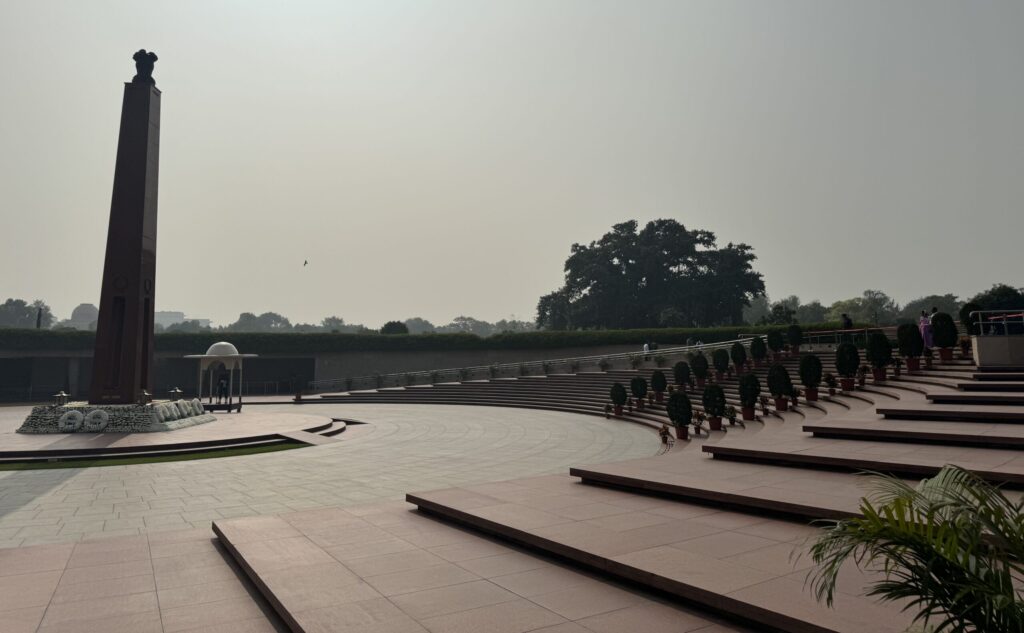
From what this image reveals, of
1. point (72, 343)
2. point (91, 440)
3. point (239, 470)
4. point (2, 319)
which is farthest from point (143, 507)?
point (2, 319)

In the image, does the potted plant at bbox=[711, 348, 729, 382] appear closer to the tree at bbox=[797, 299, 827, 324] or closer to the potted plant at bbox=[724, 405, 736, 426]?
the potted plant at bbox=[724, 405, 736, 426]

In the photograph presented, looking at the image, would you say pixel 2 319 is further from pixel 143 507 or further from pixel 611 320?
pixel 143 507

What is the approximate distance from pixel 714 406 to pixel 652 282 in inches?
1895

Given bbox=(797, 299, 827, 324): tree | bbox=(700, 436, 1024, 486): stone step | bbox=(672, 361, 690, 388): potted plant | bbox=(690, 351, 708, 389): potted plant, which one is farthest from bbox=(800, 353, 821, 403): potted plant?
bbox=(797, 299, 827, 324): tree

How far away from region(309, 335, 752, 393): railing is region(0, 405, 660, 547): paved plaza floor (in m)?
12.4

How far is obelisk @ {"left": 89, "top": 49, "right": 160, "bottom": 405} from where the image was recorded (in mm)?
19188

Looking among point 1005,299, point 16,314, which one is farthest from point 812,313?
point 16,314

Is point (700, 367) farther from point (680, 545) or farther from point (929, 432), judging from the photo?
point (680, 545)

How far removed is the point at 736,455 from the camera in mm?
8578

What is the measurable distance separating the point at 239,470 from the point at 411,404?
1972 centimetres

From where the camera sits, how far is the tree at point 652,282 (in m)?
59.1

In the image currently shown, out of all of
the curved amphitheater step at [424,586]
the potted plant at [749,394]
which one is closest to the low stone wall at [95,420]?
the curved amphitheater step at [424,586]

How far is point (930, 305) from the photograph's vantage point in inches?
3654

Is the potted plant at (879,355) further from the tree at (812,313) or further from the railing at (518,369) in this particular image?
the tree at (812,313)
